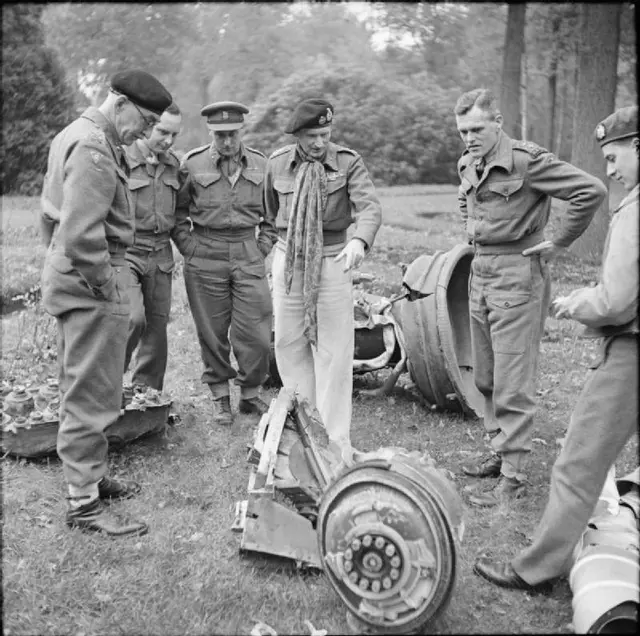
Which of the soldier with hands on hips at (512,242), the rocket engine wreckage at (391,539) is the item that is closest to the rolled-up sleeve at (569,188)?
the soldier with hands on hips at (512,242)

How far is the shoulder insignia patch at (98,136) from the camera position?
3.66 m

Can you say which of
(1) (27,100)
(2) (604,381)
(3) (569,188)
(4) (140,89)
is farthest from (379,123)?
(2) (604,381)

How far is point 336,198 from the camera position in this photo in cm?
452

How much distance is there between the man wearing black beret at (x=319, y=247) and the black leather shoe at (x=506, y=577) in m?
1.20

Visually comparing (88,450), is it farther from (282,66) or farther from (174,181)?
(282,66)

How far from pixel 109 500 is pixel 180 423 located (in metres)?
1.27

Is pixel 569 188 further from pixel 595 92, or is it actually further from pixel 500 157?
pixel 595 92

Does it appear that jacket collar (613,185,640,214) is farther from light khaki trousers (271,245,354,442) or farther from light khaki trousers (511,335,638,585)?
light khaki trousers (271,245,354,442)

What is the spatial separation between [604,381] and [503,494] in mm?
1513

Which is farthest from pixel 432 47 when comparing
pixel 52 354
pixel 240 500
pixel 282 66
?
pixel 240 500

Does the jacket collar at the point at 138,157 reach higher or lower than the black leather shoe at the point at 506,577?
higher

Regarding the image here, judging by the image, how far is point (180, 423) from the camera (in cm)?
553

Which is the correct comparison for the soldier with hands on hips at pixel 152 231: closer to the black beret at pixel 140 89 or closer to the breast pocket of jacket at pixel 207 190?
the breast pocket of jacket at pixel 207 190

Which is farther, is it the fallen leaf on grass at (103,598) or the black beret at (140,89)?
the black beret at (140,89)
